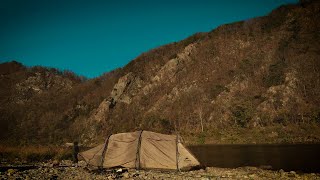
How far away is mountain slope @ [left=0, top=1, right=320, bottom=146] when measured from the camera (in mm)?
77188

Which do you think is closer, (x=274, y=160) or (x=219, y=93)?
(x=274, y=160)

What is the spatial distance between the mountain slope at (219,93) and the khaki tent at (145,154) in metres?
43.7

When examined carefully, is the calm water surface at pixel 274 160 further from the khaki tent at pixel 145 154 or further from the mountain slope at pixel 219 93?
the mountain slope at pixel 219 93

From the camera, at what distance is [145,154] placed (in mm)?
22016

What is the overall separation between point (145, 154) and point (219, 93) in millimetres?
83527

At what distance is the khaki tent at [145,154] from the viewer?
72.0 feet

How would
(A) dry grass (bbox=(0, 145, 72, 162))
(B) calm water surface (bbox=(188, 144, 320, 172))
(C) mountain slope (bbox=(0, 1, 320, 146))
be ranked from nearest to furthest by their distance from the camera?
(B) calm water surface (bbox=(188, 144, 320, 172))
(A) dry grass (bbox=(0, 145, 72, 162))
(C) mountain slope (bbox=(0, 1, 320, 146))

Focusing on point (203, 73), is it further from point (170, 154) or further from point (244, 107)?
point (170, 154)

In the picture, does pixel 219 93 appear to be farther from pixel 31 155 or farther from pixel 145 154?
pixel 145 154

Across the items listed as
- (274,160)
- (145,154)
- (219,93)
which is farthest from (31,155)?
(219,93)

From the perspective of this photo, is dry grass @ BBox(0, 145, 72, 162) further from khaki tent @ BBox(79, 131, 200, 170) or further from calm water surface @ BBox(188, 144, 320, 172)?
calm water surface @ BBox(188, 144, 320, 172)

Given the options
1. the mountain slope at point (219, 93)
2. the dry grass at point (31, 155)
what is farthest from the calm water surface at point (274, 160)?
the mountain slope at point (219, 93)

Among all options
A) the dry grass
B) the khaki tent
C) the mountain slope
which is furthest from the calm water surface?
the mountain slope

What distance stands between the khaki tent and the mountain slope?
43.7 m
